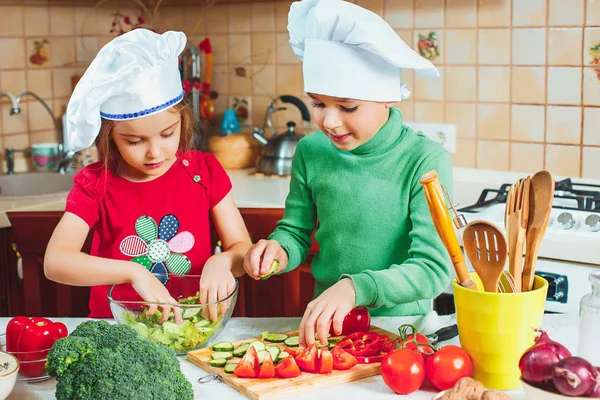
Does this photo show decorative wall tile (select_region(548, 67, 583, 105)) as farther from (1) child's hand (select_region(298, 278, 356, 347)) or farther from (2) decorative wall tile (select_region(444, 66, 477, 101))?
(1) child's hand (select_region(298, 278, 356, 347))

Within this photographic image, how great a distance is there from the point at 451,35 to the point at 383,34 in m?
1.22

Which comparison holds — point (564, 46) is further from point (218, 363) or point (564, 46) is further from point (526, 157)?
point (218, 363)

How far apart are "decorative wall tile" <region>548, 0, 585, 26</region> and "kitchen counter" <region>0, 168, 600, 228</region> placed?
17.3 inches

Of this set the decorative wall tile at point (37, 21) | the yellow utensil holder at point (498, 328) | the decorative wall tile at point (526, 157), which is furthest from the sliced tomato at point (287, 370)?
the decorative wall tile at point (37, 21)

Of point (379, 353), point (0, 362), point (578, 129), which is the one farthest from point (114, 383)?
point (578, 129)

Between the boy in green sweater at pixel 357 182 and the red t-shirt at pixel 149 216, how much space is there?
23cm

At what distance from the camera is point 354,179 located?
147 cm

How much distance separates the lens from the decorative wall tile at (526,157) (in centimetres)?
238

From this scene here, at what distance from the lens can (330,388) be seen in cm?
111

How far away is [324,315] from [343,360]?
0.07 meters

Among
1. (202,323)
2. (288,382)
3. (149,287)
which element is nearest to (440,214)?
(288,382)

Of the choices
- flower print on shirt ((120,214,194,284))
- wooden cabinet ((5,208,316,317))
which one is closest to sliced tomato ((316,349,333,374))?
flower print on shirt ((120,214,194,284))

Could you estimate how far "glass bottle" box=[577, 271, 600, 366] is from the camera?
1.07m

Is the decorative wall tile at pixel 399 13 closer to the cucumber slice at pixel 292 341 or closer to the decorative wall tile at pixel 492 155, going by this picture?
the decorative wall tile at pixel 492 155
